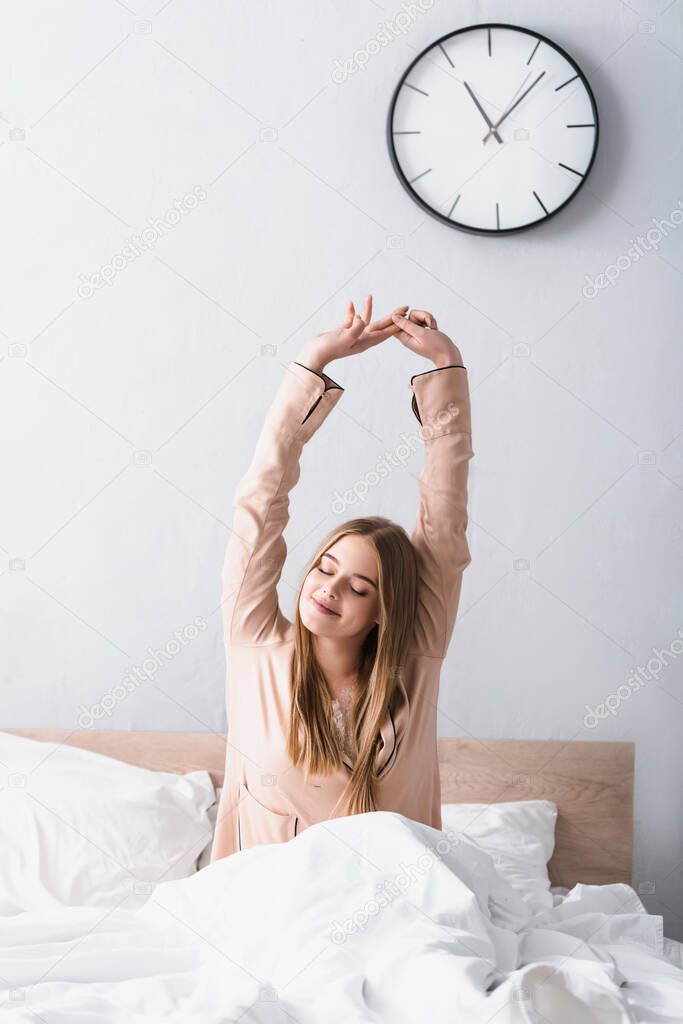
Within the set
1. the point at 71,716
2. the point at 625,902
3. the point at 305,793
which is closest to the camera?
the point at 305,793

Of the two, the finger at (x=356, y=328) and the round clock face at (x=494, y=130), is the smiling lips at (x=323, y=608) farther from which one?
the round clock face at (x=494, y=130)

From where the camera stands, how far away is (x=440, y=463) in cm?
150

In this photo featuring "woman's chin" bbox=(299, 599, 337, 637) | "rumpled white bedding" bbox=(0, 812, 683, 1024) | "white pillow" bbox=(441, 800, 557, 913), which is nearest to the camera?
"rumpled white bedding" bbox=(0, 812, 683, 1024)

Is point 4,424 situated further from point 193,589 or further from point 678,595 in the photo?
point 678,595

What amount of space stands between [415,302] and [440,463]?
0.60 meters

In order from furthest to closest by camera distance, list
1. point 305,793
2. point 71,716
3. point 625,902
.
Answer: point 71,716 → point 625,902 → point 305,793

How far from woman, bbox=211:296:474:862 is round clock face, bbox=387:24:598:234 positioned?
0.55 meters

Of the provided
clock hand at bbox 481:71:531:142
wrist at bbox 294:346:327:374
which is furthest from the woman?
clock hand at bbox 481:71:531:142

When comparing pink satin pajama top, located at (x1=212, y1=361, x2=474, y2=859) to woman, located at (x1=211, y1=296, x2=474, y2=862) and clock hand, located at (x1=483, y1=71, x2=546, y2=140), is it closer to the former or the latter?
woman, located at (x1=211, y1=296, x2=474, y2=862)

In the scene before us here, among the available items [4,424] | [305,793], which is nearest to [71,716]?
[4,424]

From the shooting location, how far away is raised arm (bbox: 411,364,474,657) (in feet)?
4.90

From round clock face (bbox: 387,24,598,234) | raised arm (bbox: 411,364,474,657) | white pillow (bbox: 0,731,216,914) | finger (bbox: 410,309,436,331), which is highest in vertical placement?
round clock face (bbox: 387,24,598,234)

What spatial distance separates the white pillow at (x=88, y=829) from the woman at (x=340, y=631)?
0.22 metres

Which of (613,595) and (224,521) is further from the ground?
(613,595)
